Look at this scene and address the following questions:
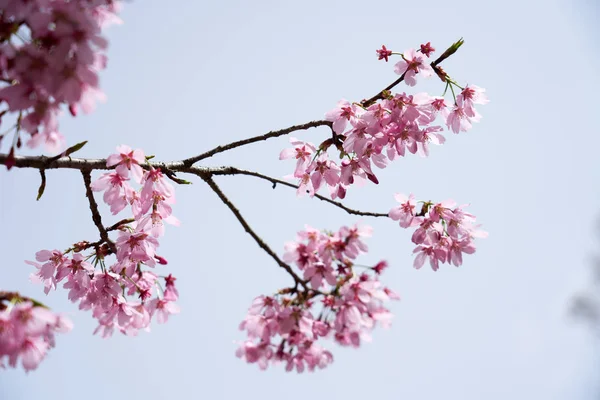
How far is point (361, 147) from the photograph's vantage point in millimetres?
2652

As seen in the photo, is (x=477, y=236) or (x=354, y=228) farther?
→ (x=477, y=236)

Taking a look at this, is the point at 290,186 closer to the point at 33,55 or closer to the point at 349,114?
the point at 349,114

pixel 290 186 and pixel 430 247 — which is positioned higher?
pixel 290 186

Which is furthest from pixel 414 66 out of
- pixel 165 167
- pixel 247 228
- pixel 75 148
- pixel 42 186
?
pixel 42 186

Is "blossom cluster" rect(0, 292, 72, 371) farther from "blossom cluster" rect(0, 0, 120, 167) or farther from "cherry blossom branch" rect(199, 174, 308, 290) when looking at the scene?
"cherry blossom branch" rect(199, 174, 308, 290)

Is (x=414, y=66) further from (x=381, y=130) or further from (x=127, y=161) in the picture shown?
(x=127, y=161)

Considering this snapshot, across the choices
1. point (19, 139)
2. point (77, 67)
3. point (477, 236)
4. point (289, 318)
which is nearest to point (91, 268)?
point (19, 139)

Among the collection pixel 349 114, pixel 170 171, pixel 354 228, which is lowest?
pixel 354 228

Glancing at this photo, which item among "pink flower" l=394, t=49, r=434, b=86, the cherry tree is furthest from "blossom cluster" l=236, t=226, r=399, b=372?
"pink flower" l=394, t=49, r=434, b=86

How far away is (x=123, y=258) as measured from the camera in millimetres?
2703

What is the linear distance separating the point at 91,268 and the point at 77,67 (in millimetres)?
1458

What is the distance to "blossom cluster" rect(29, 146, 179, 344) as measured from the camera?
2545 mm

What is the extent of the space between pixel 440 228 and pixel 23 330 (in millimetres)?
2139

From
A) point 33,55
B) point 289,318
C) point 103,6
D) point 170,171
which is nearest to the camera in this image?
point 33,55
